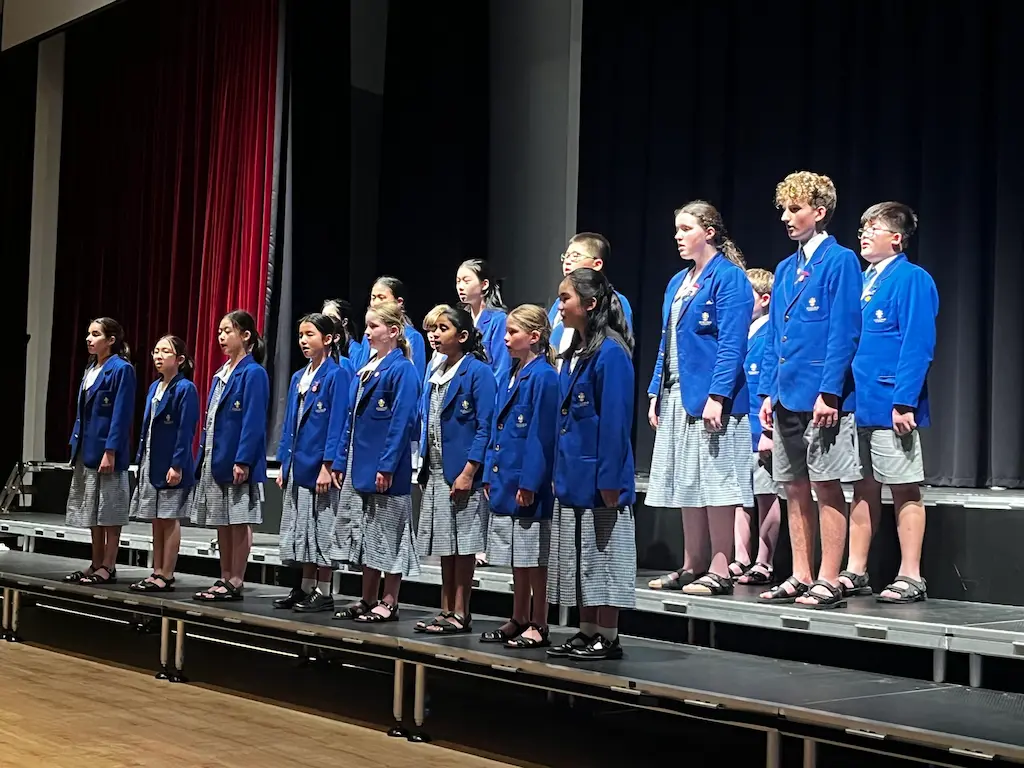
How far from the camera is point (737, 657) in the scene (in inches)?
151

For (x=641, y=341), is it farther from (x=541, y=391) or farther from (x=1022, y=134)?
(x=541, y=391)

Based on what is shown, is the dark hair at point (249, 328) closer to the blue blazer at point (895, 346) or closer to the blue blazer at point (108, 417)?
the blue blazer at point (108, 417)

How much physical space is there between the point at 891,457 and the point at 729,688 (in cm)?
101

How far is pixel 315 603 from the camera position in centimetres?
482

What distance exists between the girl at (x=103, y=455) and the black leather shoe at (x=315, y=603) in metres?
1.38

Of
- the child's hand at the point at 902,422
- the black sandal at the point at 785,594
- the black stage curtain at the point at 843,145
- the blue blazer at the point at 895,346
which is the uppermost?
the black stage curtain at the point at 843,145

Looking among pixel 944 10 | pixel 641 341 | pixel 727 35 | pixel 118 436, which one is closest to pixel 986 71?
pixel 944 10

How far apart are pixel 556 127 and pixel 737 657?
434 centimetres

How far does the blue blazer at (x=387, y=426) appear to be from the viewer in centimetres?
439

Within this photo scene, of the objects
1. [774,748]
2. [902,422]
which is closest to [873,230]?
[902,422]

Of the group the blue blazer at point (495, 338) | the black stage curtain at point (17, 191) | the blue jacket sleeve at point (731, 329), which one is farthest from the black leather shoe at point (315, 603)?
the black stage curtain at point (17, 191)

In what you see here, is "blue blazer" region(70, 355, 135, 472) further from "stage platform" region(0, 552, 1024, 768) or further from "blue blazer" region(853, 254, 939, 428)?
"blue blazer" region(853, 254, 939, 428)

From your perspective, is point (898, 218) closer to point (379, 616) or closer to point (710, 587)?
point (710, 587)

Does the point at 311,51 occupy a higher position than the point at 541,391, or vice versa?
the point at 311,51
